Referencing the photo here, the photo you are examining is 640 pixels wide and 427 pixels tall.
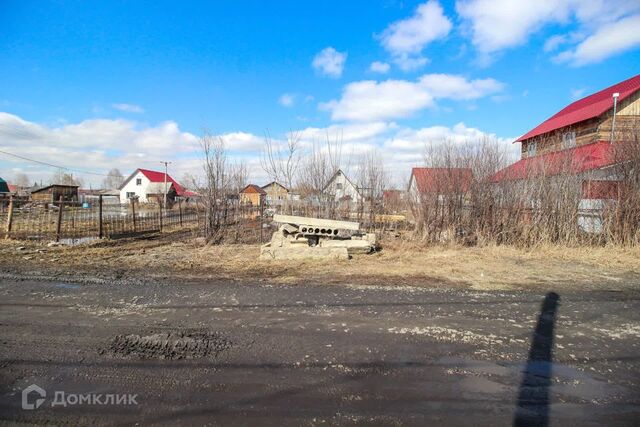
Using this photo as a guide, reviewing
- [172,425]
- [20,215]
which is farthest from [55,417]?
[20,215]

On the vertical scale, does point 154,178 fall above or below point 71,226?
above

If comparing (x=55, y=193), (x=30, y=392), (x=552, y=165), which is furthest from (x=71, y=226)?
(x=55, y=193)

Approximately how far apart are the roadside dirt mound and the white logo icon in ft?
2.41

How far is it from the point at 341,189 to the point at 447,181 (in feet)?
14.7

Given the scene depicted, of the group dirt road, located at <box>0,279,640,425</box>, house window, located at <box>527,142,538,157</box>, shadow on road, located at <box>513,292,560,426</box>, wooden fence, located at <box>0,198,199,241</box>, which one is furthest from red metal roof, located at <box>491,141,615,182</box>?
A: wooden fence, located at <box>0,198,199,241</box>

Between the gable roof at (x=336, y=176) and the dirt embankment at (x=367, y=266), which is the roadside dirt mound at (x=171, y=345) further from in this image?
the gable roof at (x=336, y=176)

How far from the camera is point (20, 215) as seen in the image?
64.2 ft

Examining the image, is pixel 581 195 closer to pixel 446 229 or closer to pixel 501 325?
pixel 446 229

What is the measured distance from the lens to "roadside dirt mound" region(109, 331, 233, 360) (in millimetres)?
3682

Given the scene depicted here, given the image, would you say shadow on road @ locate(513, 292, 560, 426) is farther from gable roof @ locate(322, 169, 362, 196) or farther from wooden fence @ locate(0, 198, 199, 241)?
wooden fence @ locate(0, 198, 199, 241)

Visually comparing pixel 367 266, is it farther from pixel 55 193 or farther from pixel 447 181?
pixel 55 193

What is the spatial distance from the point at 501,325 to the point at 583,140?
27648mm

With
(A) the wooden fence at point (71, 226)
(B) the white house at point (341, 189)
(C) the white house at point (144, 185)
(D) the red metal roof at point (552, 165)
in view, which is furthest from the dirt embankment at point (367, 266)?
(C) the white house at point (144, 185)

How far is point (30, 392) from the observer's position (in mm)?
2994
